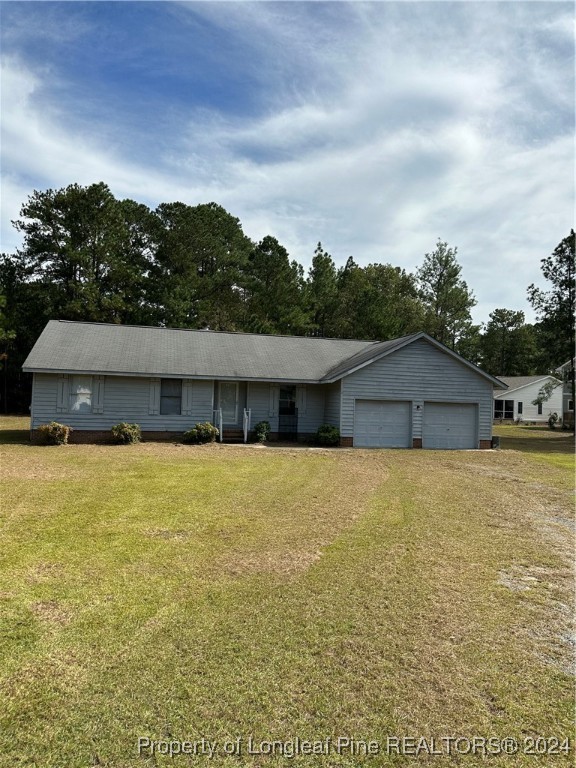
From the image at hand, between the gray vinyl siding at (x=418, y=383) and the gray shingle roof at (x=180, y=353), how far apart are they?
2184 mm

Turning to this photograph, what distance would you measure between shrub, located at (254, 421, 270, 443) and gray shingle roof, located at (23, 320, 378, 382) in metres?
2.02

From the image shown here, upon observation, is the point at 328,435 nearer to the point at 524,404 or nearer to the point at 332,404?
the point at 332,404

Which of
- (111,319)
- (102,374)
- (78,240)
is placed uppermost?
(78,240)

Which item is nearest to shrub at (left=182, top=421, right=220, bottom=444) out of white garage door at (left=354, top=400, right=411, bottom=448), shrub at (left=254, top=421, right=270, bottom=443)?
shrub at (left=254, top=421, right=270, bottom=443)

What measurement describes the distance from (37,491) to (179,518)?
139 inches

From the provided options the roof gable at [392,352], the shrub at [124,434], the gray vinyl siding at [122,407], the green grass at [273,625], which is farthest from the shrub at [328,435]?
the green grass at [273,625]

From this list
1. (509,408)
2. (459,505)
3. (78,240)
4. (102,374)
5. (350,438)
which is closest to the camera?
(459,505)

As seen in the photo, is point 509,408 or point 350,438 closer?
point 350,438

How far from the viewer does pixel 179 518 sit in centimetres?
766

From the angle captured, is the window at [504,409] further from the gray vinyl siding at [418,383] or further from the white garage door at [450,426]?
the white garage door at [450,426]

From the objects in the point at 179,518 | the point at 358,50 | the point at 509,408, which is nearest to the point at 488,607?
the point at 179,518

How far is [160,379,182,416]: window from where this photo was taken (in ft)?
65.4

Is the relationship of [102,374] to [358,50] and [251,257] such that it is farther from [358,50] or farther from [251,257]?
[251,257]

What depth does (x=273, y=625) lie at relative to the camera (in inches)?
163
